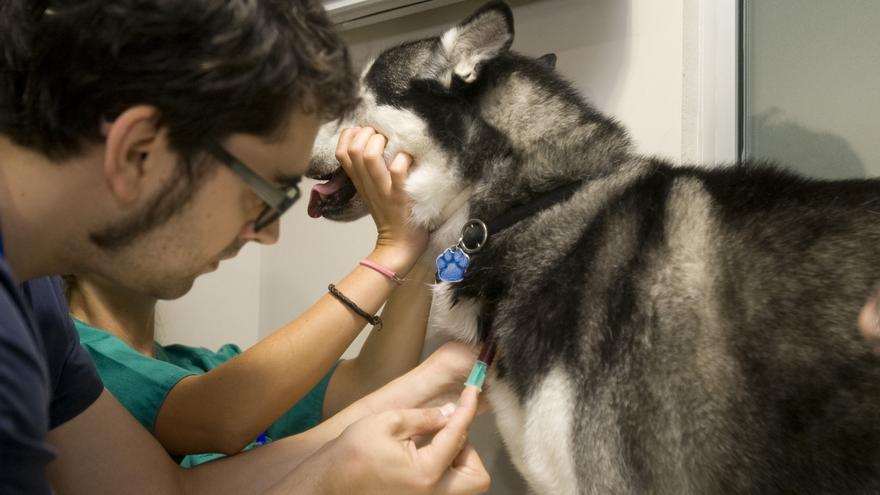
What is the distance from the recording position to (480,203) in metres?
1.31

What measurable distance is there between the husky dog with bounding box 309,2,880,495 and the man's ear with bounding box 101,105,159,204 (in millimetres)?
589

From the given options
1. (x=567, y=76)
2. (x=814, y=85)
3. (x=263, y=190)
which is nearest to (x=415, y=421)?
(x=263, y=190)

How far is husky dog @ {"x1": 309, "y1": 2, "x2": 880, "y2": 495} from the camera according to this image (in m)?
1.00

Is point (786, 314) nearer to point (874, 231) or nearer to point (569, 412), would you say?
point (874, 231)

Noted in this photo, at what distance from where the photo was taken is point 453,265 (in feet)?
4.11

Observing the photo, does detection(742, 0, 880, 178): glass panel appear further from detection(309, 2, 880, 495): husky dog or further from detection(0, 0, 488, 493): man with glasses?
detection(0, 0, 488, 493): man with glasses

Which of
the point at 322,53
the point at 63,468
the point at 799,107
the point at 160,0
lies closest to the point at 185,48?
the point at 160,0

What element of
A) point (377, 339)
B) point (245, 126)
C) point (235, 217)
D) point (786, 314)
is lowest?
point (377, 339)

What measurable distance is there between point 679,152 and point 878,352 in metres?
0.73

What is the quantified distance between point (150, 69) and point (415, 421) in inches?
25.2

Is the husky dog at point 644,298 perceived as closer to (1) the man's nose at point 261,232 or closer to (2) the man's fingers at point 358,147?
(2) the man's fingers at point 358,147

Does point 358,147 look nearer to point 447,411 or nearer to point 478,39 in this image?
point 478,39

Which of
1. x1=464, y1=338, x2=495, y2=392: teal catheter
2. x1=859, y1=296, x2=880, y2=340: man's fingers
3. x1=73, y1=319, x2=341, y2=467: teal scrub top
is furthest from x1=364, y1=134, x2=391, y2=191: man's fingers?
x1=859, y1=296, x2=880, y2=340: man's fingers

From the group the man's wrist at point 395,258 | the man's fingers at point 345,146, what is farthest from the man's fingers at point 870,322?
the man's fingers at point 345,146
